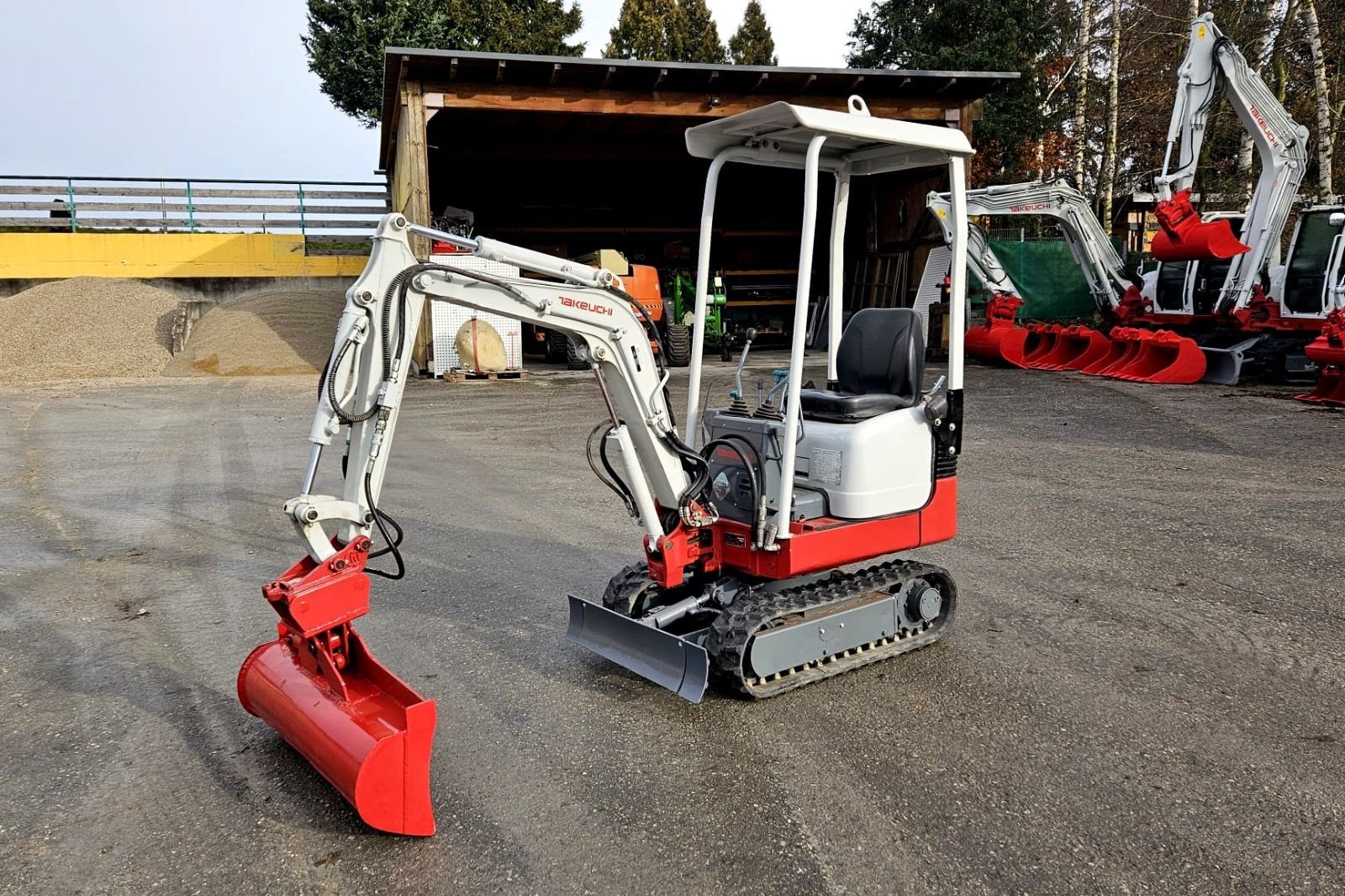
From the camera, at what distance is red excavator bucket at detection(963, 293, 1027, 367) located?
1670cm

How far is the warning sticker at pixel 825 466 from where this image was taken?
14.8ft

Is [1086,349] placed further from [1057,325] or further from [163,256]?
[163,256]

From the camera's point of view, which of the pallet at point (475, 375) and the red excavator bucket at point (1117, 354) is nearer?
the red excavator bucket at point (1117, 354)

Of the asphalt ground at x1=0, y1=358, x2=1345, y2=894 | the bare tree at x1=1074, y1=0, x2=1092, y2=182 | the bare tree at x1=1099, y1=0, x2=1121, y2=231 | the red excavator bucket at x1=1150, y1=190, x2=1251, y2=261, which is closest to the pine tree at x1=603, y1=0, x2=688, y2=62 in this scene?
the bare tree at x1=1074, y1=0, x2=1092, y2=182

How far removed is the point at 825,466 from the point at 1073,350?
13.3m

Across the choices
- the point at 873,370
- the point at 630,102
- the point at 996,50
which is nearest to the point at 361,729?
the point at 873,370

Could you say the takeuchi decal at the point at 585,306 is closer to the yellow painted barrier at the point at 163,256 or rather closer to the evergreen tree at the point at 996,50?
the yellow painted barrier at the point at 163,256

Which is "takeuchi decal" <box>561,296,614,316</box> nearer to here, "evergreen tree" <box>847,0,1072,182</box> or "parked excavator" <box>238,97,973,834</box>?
"parked excavator" <box>238,97,973,834</box>

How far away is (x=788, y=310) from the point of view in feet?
81.3

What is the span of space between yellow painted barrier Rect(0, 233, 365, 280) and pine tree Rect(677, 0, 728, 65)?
76.9 ft

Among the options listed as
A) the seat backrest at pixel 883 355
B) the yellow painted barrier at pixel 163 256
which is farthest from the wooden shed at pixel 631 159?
the seat backrest at pixel 883 355

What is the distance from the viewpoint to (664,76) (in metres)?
16.4

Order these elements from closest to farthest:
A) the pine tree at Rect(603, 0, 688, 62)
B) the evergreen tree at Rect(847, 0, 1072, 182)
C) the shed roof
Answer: the shed roof
the evergreen tree at Rect(847, 0, 1072, 182)
the pine tree at Rect(603, 0, 688, 62)

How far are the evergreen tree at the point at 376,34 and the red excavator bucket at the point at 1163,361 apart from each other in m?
21.4
